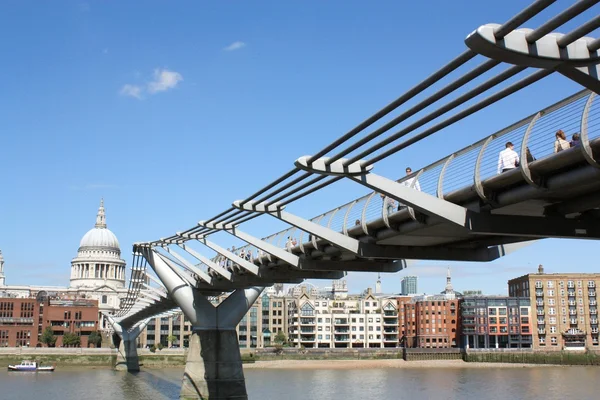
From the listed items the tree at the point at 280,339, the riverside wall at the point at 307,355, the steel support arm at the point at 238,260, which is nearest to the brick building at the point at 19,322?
the riverside wall at the point at 307,355

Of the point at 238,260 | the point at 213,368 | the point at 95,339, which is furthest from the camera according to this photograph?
the point at 95,339

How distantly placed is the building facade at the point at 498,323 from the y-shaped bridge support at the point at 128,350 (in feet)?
163

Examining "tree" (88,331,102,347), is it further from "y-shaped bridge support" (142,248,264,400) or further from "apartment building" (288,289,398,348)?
"y-shaped bridge support" (142,248,264,400)

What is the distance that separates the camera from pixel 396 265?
83.7 ft

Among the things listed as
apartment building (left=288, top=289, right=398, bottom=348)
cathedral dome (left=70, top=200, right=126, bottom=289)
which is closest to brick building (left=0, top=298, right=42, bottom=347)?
apartment building (left=288, top=289, right=398, bottom=348)

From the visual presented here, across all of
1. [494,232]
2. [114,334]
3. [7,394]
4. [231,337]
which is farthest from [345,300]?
[494,232]

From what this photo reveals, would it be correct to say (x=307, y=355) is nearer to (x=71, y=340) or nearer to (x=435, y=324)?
(x=435, y=324)

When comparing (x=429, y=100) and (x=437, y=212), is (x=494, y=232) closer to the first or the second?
(x=437, y=212)

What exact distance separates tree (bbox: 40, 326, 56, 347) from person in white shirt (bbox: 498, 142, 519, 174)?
364ft

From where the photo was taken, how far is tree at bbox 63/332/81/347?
115562mm

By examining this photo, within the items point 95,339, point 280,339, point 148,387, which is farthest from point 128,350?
point 148,387

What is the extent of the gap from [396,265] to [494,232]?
10.2 meters

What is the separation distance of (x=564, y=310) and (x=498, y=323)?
10178mm

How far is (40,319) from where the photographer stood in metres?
119
